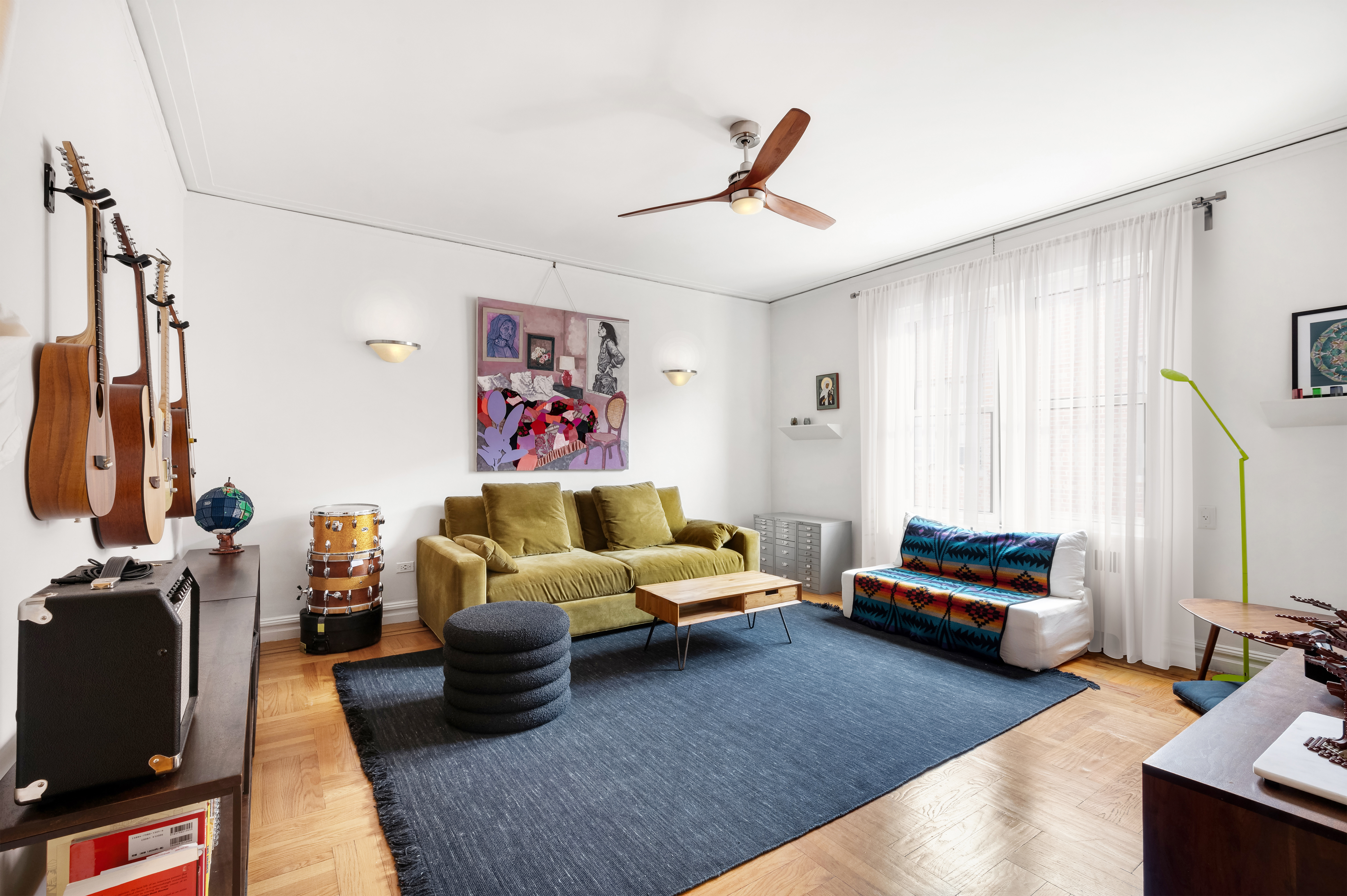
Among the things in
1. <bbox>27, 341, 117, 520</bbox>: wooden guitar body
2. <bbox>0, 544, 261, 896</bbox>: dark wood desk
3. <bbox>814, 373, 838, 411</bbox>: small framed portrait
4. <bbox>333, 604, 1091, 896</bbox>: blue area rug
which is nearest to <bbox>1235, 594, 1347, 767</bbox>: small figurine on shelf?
<bbox>333, 604, 1091, 896</bbox>: blue area rug

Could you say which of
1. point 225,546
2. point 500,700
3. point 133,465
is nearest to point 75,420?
point 133,465

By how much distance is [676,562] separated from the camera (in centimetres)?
438

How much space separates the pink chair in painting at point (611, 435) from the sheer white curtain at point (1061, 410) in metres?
2.07

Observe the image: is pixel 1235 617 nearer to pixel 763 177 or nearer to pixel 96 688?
pixel 763 177

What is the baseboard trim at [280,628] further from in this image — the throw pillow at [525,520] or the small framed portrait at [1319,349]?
the small framed portrait at [1319,349]

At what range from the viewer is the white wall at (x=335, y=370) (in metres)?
3.76

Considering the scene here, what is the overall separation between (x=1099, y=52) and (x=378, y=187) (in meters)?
3.67

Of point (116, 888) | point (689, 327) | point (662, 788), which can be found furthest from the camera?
point (689, 327)

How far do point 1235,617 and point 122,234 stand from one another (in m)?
4.59

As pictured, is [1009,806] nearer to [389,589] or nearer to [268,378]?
[389,589]

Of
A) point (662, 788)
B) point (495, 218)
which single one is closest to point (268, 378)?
point (495, 218)

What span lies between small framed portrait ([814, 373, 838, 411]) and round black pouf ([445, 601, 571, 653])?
3.56m

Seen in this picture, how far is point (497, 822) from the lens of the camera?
2029mm

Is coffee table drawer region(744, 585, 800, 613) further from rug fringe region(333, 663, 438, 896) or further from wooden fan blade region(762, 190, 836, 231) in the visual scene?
wooden fan blade region(762, 190, 836, 231)
